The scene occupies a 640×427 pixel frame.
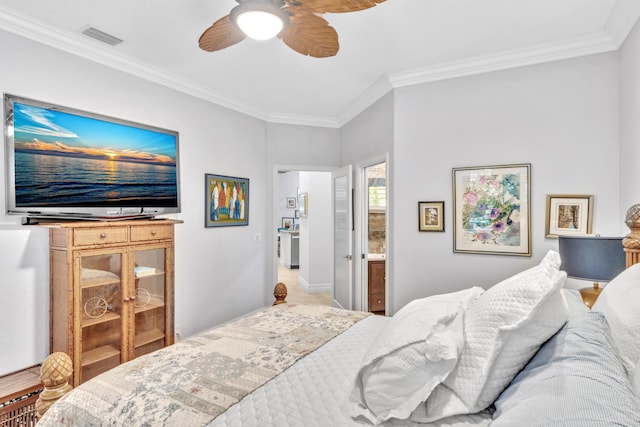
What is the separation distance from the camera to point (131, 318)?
8.51 ft

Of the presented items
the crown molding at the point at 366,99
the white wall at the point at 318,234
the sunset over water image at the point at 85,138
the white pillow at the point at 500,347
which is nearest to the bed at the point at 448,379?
the white pillow at the point at 500,347

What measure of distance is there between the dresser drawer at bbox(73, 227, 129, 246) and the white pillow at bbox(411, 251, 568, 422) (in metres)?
2.28

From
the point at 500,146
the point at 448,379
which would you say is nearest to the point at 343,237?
the point at 500,146

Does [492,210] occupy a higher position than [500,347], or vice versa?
[492,210]

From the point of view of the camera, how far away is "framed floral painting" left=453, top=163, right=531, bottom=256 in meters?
2.76

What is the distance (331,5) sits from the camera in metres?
1.63

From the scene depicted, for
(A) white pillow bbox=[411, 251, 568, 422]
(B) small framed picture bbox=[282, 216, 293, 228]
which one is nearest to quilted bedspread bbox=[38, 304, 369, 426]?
(A) white pillow bbox=[411, 251, 568, 422]

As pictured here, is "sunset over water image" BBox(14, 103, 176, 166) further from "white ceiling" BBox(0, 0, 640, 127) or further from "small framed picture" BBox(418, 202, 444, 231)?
"small framed picture" BBox(418, 202, 444, 231)

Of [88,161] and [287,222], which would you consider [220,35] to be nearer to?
[88,161]

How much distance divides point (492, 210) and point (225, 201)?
8.72ft

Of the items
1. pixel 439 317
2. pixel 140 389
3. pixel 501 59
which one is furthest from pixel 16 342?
pixel 501 59

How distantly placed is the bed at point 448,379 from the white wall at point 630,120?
1.33 metres

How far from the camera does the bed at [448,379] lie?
86 centimetres

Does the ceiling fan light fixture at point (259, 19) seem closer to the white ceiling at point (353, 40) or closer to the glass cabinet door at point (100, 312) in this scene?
the white ceiling at point (353, 40)
